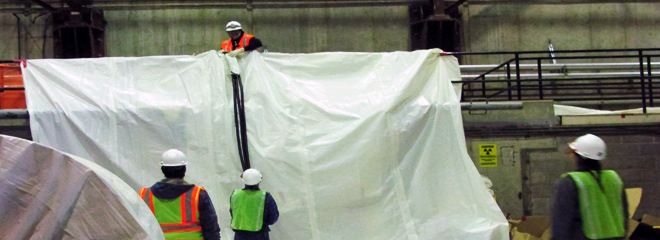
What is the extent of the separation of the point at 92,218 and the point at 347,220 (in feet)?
13.6

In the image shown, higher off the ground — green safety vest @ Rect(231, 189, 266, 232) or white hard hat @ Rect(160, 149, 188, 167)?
white hard hat @ Rect(160, 149, 188, 167)

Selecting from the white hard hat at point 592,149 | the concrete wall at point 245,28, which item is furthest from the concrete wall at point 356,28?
the white hard hat at point 592,149

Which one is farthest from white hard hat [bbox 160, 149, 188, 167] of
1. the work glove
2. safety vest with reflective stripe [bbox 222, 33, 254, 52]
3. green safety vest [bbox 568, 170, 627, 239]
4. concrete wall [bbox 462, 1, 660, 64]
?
concrete wall [bbox 462, 1, 660, 64]

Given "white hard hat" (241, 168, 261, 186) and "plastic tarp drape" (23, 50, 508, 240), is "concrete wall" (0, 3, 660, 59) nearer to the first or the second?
"plastic tarp drape" (23, 50, 508, 240)

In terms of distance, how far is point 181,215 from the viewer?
161 inches

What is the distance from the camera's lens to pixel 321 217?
21.6 feet

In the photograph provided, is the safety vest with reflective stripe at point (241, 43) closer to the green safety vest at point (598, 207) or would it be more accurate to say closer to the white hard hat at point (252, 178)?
the white hard hat at point (252, 178)

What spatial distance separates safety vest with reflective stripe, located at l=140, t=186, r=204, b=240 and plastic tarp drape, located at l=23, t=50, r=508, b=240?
2.36 meters

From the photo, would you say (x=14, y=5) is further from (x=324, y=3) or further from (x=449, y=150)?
(x=449, y=150)

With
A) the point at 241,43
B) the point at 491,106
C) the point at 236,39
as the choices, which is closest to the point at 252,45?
the point at 241,43

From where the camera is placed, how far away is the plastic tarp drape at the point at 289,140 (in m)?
6.54

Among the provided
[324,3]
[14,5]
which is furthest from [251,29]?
[14,5]

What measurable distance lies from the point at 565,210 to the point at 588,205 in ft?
0.53

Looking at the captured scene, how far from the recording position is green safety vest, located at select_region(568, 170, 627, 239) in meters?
3.78
